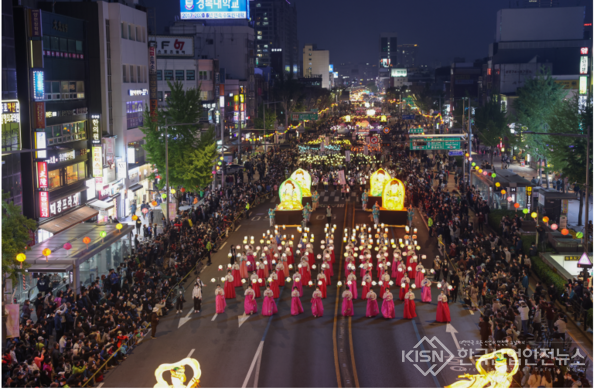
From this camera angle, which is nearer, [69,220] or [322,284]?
[322,284]

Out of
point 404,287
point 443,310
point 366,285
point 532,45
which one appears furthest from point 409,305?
point 532,45

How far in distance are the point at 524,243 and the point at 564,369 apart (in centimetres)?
1832

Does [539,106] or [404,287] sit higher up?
[539,106]

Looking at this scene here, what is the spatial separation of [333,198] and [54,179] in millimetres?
26568

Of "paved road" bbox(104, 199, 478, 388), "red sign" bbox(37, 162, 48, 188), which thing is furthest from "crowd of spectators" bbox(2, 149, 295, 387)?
"red sign" bbox(37, 162, 48, 188)

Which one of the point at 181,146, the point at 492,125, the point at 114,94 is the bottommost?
the point at 181,146

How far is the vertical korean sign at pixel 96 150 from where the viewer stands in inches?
1626

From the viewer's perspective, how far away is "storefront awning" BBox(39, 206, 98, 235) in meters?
34.5

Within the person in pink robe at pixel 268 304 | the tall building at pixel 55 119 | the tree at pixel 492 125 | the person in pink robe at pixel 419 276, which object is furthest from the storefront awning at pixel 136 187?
the tree at pixel 492 125

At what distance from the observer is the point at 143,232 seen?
4197 cm

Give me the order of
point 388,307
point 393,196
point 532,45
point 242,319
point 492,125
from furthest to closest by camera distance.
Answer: point 532,45
point 492,125
point 393,196
point 242,319
point 388,307

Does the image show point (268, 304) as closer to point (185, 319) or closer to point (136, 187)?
point (185, 319)

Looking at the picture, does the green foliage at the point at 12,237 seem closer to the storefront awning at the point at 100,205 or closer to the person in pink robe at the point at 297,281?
the person in pink robe at the point at 297,281

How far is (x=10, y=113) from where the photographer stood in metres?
32.4
